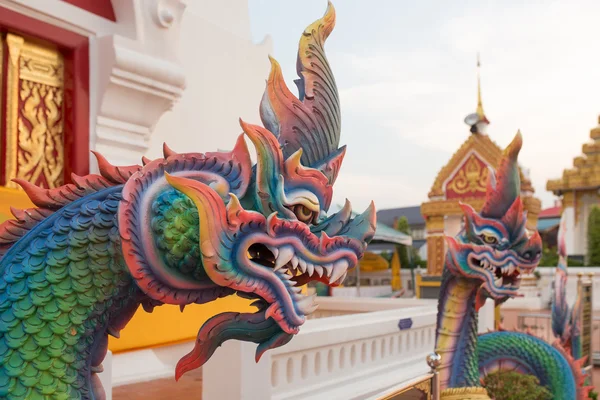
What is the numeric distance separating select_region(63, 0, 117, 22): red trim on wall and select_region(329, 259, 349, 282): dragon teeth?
2.70m

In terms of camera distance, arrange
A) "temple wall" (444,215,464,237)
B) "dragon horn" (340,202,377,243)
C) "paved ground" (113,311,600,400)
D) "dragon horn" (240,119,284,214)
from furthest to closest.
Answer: "temple wall" (444,215,464,237) → "paved ground" (113,311,600,400) → "dragon horn" (340,202,377,243) → "dragon horn" (240,119,284,214)

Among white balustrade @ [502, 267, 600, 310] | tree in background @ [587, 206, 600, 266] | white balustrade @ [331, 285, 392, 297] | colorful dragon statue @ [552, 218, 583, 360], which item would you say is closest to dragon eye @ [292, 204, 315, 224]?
colorful dragon statue @ [552, 218, 583, 360]

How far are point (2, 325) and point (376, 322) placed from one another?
336 cm

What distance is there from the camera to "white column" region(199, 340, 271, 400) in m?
2.91

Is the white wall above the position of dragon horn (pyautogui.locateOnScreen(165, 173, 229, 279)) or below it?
above

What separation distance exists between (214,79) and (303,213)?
3.74m

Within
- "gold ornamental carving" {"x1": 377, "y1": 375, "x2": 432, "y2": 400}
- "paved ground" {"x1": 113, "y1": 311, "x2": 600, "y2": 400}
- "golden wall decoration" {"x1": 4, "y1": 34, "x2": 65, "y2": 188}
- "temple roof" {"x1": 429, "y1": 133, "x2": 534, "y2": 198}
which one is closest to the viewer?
"gold ornamental carving" {"x1": 377, "y1": 375, "x2": 432, "y2": 400}

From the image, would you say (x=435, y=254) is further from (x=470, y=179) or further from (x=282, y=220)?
(x=282, y=220)

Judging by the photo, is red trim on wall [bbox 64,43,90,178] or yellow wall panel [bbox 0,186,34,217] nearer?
yellow wall panel [bbox 0,186,34,217]

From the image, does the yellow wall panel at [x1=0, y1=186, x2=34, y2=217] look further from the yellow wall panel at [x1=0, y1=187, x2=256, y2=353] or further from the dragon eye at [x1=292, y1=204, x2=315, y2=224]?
the dragon eye at [x1=292, y1=204, x2=315, y2=224]

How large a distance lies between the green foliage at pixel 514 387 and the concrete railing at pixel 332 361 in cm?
55

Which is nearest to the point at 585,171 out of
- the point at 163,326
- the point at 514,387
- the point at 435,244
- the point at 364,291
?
the point at 435,244

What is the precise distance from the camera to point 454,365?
3.84 metres

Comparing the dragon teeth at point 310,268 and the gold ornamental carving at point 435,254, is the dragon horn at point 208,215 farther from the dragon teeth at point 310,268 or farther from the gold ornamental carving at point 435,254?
the gold ornamental carving at point 435,254
